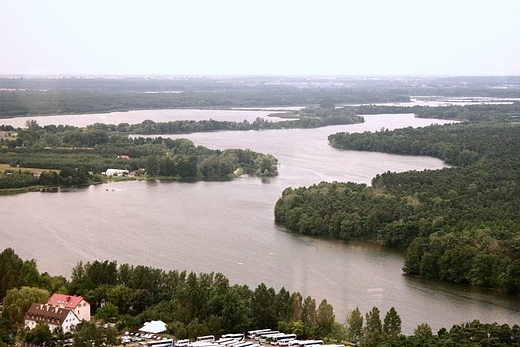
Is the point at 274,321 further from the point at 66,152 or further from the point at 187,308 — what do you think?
the point at 66,152

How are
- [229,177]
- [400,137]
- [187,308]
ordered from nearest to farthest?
[187,308]
[229,177]
[400,137]

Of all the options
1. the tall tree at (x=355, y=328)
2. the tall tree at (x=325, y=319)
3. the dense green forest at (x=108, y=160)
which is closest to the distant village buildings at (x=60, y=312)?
the tall tree at (x=325, y=319)

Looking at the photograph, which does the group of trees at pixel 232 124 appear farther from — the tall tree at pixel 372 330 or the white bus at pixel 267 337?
the tall tree at pixel 372 330

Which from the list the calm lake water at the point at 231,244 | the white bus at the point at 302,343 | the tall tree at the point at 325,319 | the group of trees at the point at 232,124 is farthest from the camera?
the group of trees at the point at 232,124

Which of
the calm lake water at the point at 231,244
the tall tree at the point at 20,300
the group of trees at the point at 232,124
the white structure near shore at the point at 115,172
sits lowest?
the calm lake water at the point at 231,244

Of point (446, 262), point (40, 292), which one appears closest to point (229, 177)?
point (446, 262)

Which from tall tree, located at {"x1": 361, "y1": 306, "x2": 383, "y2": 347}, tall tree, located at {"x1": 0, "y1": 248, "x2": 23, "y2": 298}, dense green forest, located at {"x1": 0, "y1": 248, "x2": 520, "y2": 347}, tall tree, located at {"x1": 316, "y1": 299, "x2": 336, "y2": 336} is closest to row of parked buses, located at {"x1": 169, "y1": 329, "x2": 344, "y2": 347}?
dense green forest, located at {"x1": 0, "y1": 248, "x2": 520, "y2": 347}
